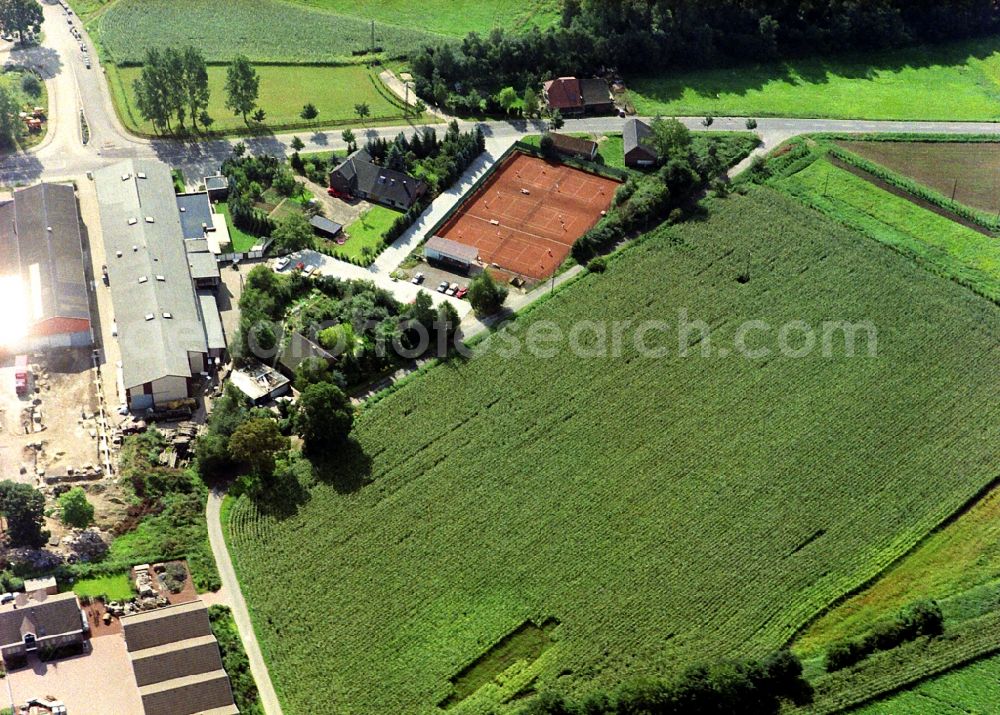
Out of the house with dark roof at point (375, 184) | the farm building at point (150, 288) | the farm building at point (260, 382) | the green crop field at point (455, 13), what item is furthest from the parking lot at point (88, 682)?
the green crop field at point (455, 13)

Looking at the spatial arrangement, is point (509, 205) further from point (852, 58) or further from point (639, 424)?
point (852, 58)

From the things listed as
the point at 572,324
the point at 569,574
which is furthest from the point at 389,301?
the point at 569,574

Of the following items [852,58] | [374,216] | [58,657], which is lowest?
[58,657]

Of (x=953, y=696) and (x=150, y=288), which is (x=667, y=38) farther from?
(x=953, y=696)

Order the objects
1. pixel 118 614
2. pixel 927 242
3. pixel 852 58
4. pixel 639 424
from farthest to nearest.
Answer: pixel 852 58 → pixel 927 242 → pixel 639 424 → pixel 118 614

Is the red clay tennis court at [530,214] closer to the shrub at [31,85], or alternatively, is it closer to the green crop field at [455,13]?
the green crop field at [455,13]

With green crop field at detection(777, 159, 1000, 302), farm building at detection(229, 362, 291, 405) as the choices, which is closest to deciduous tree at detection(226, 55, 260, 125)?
farm building at detection(229, 362, 291, 405)

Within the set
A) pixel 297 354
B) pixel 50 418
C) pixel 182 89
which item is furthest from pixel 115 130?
pixel 297 354
